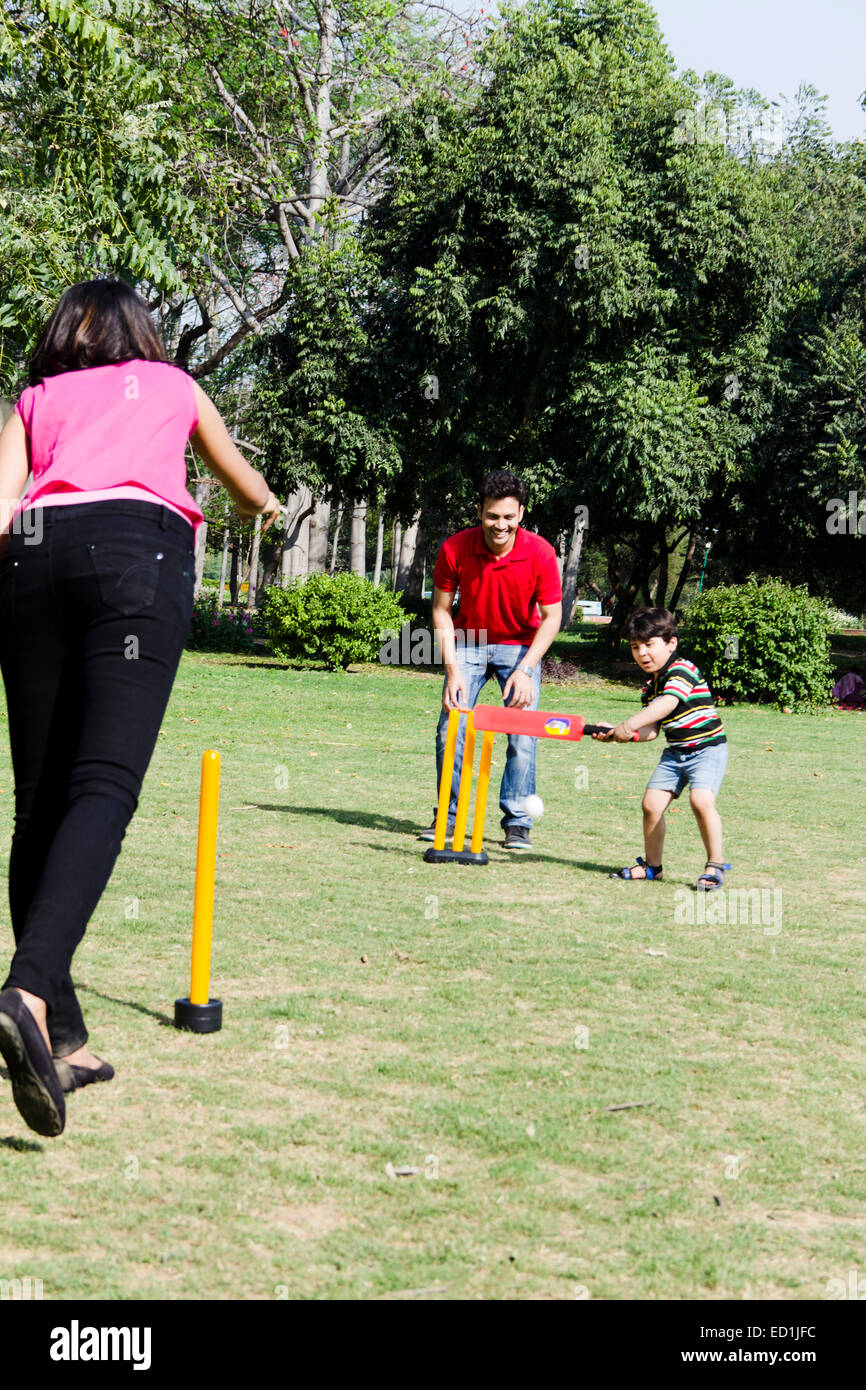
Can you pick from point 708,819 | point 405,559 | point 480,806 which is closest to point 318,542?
point 405,559

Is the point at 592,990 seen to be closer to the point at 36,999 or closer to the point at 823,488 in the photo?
the point at 36,999

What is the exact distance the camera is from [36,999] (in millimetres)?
2777

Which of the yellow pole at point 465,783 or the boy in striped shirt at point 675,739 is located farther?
the yellow pole at point 465,783

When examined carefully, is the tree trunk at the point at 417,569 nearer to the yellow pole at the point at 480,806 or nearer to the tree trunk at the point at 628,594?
the tree trunk at the point at 628,594

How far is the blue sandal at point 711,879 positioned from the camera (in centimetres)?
651

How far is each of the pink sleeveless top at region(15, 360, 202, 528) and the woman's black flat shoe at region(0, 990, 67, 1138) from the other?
1.16m

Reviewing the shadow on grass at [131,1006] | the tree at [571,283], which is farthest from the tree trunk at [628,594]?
the shadow on grass at [131,1006]

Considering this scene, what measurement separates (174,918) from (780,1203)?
3059mm

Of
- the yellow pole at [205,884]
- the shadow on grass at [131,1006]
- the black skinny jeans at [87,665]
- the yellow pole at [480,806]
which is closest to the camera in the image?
the black skinny jeans at [87,665]

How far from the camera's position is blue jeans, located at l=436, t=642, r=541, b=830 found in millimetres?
7484

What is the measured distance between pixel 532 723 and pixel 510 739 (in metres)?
1.33

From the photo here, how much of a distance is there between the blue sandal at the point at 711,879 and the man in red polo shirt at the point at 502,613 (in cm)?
127

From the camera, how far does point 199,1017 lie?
3908 millimetres

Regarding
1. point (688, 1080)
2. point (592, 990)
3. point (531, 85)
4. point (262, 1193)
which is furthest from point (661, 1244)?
point (531, 85)
